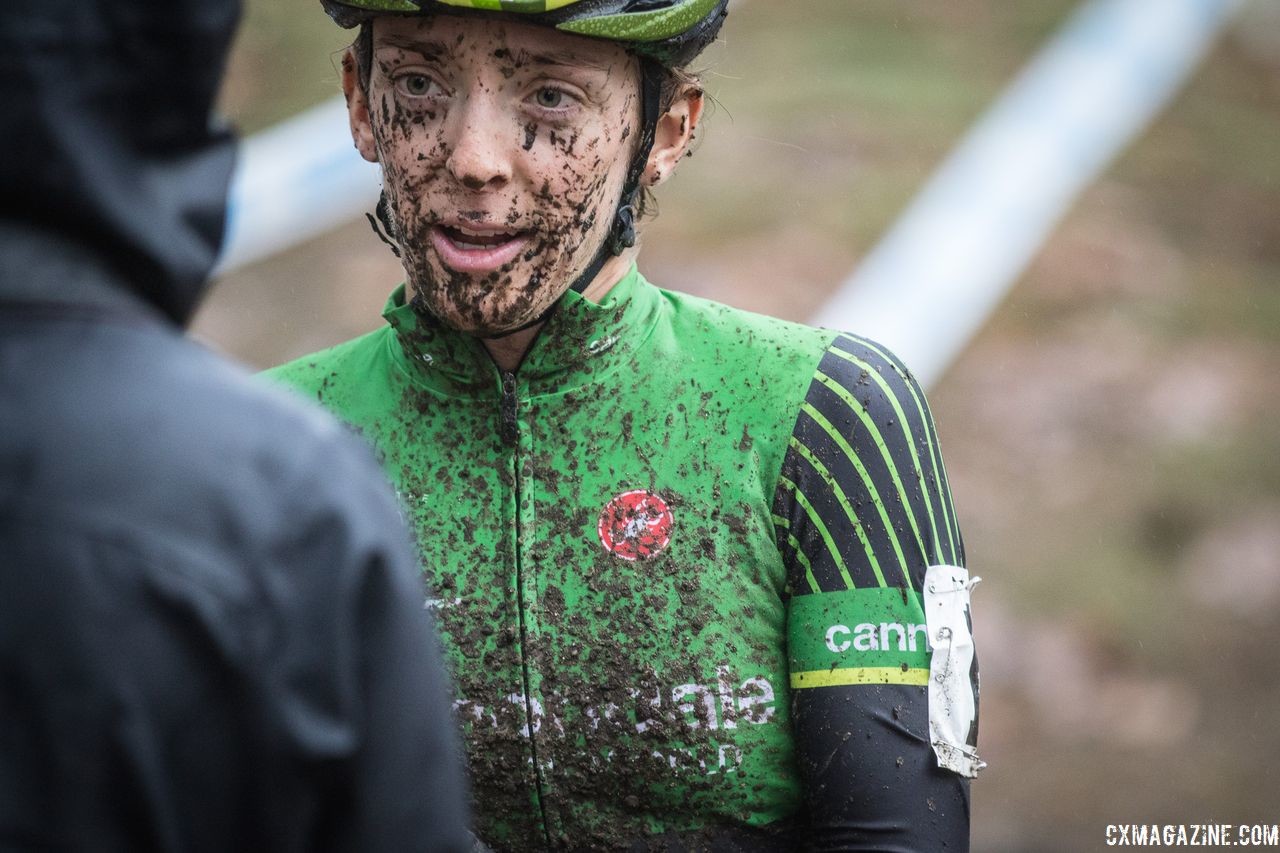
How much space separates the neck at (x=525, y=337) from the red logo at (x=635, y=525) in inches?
14.7

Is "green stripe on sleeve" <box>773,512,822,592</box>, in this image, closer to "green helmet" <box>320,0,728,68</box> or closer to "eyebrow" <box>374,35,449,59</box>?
"green helmet" <box>320,0,728,68</box>

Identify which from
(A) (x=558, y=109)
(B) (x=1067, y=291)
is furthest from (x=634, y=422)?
(B) (x=1067, y=291)

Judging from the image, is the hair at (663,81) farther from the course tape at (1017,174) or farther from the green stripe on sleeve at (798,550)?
the course tape at (1017,174)

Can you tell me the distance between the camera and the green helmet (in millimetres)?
2910

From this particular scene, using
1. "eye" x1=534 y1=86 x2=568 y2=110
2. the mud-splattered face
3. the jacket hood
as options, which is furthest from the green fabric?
the jacket hood

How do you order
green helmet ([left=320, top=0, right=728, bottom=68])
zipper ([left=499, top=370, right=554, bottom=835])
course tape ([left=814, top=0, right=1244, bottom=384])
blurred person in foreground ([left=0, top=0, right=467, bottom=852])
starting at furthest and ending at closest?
course tape ([left=814, top=0, right=1244, bottom=384]) < zipper ([left=499, top=370, right=554, bottom=835]) < green helmet ([left=320, top=0, right=728, bottom=68]) < blurred person in foreground ([left=0, top=0, right=467, bottom=852])

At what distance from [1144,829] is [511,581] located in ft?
16.6

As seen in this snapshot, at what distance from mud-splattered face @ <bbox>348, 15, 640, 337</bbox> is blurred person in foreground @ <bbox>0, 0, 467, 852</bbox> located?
4.61ft

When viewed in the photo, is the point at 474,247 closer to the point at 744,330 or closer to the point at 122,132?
the point at 744,330

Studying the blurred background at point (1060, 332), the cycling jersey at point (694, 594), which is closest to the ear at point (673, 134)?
the blurred background at point (1060, 332)

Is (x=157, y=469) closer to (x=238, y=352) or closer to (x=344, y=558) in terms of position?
(x=344, y=558)

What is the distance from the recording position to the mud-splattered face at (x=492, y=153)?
2961 millimetres

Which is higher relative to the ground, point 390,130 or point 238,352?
point 238,352

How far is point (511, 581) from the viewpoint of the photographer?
3.06 metres
